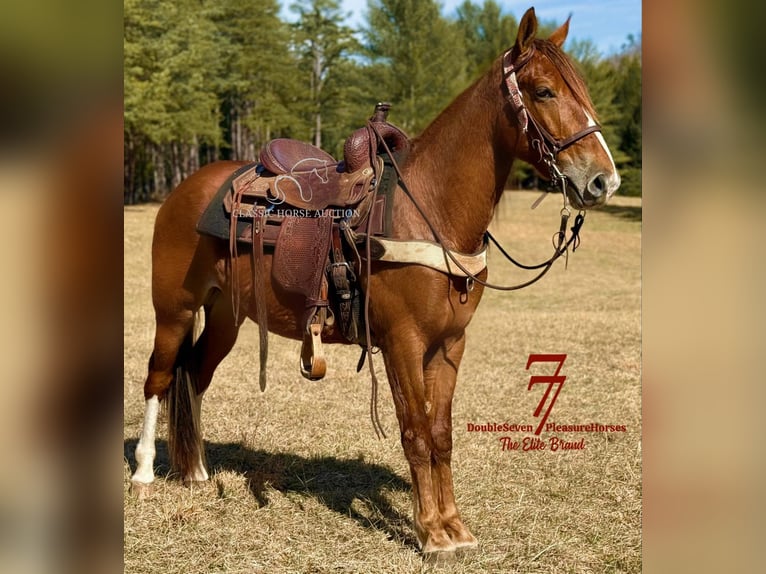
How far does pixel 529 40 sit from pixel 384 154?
89 cm

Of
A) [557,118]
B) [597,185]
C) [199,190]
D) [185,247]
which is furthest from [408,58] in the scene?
[597,185]

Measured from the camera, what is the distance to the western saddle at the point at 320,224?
118 inches

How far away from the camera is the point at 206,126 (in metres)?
19.6

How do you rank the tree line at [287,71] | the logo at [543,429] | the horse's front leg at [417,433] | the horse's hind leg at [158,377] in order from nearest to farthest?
the horse's front leg at [417,433], the horse's hind leg at [158,377], the logo at [543,429], the tree line at [287,71]

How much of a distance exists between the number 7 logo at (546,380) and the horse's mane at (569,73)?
9.33ft

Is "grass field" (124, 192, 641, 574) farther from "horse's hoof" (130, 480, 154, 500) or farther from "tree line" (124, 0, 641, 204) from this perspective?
"tree line" (124, 0, 641, 204)

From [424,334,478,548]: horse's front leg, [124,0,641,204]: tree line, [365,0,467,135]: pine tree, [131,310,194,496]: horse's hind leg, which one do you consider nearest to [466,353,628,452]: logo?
[424,334,478,548]: horse's front leg

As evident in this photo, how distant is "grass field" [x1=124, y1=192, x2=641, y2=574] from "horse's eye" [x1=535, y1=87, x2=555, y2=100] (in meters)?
0.82

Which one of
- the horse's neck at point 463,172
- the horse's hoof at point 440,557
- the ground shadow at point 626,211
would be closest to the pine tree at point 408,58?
the ground shadow at point 626,211

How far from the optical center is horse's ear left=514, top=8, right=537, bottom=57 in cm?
246

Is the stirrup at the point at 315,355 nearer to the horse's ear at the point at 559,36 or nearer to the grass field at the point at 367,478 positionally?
the grass field at the point at 367,478

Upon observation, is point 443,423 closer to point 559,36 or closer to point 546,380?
point 559,36

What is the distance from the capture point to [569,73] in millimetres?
2512
